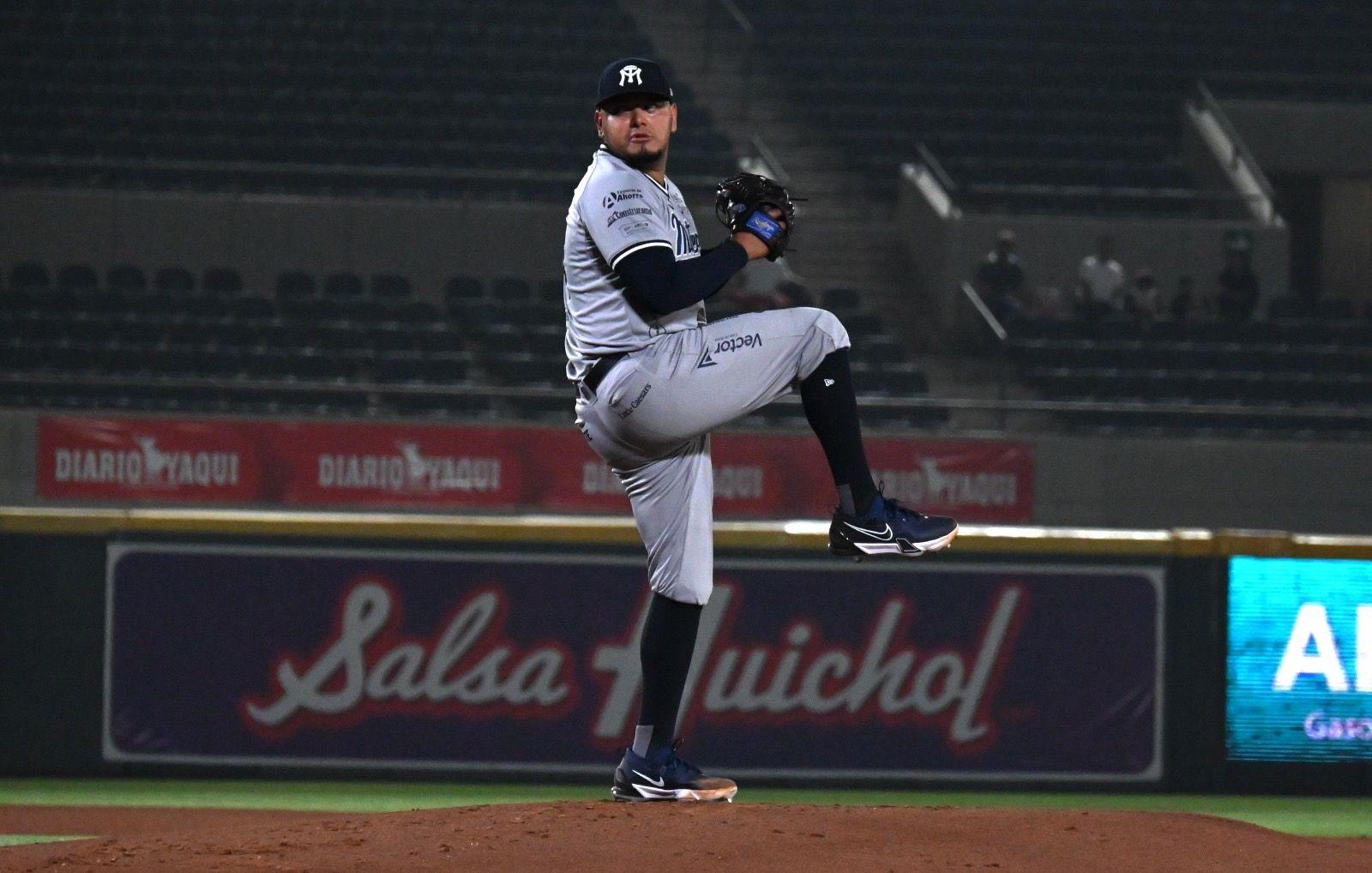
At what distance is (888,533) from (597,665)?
349cm

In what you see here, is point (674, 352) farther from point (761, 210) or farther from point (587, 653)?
point (587, 653)

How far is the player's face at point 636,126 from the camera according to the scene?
179 inches

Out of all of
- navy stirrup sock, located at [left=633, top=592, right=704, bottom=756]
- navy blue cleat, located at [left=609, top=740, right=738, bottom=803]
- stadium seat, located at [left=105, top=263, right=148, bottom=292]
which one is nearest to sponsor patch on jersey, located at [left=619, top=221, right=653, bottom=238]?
navy stirrup sock, located at [left=633, top=592, right=704, bottom=756]

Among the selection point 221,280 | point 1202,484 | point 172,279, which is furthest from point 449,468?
point 1202,484

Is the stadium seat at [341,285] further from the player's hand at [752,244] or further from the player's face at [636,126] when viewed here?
the player's hand at [752,244]

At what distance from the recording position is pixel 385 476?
13781mm

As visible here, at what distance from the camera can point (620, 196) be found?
446cm

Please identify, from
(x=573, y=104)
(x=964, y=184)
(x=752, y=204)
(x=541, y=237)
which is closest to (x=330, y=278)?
(x=541, y=237)

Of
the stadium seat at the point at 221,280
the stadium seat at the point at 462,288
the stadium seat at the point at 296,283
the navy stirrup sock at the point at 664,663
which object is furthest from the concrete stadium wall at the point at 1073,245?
the navy stirrup sock at the point at 664,663

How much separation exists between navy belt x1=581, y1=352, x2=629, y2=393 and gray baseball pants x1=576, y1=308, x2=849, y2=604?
0.02 meters

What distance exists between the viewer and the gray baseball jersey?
14.5 feet

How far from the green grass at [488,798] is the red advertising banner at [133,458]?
5.95 m

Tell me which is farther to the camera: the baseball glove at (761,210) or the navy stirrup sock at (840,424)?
the navy stirrup sock at (840,424)

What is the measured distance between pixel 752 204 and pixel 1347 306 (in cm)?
1351
